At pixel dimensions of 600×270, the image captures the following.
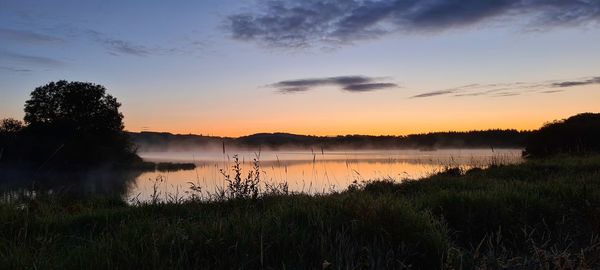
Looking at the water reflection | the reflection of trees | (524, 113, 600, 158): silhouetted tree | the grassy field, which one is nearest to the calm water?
the water reflection

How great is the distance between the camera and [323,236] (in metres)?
4.94

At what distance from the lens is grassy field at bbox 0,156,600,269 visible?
171 inches

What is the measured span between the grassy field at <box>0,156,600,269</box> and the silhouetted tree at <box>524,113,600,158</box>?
21.5 meters

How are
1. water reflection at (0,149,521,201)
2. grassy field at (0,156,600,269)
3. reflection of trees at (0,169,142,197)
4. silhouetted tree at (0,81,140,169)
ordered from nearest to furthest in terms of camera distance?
grassy field at (0,156,600,269), water reflection at (0,149,521,201), reflection of trees at (0,169,142,197), silhouetted tree at (0,81,140,169)

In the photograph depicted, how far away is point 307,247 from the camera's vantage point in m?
4.91

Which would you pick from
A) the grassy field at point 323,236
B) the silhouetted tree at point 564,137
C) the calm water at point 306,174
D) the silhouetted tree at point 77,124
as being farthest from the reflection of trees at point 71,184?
the silhouetted tree at point 564,137

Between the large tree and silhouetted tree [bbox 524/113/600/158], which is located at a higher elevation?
the large tree

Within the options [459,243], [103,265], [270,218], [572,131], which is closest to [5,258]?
[103,265]

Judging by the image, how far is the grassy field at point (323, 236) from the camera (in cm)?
435

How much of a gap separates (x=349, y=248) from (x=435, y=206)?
11.4ft

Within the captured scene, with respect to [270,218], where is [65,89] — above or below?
above

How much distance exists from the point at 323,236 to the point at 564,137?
2868 cm

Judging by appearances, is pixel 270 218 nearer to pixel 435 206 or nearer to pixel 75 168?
pixel 435 206

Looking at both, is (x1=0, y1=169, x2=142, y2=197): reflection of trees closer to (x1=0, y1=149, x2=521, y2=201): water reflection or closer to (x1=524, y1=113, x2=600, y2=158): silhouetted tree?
(x1=0, y1=149, x2=521, y2=201): water reflection
